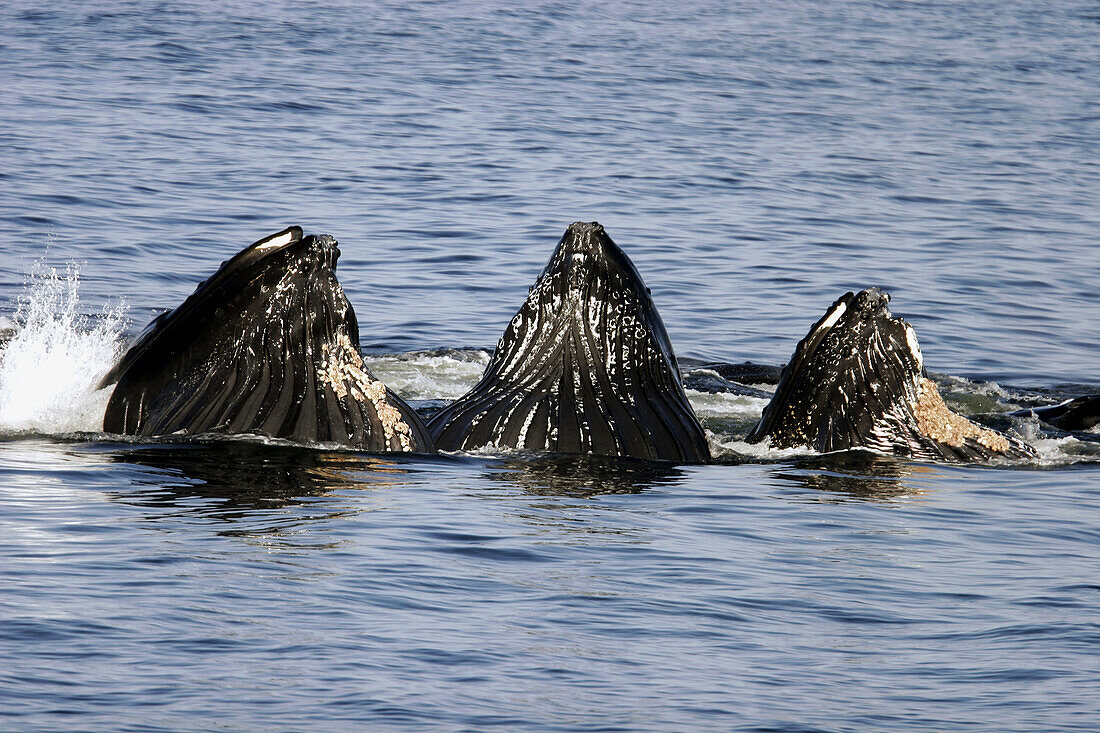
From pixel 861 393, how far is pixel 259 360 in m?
3.79

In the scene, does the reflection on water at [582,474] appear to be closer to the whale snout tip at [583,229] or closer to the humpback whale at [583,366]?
the humpback whale at [583,366]

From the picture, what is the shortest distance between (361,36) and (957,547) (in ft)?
132

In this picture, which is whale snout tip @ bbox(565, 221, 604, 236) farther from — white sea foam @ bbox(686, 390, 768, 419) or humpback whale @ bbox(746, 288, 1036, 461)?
white sea foam @ bbox(686, 390, 768, 419)

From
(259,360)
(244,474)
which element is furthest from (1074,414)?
(244,474)

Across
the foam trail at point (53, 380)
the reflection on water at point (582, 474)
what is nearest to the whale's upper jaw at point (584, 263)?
the reflection on water at point (582, 474)

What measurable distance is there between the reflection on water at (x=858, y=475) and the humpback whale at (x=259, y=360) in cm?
268

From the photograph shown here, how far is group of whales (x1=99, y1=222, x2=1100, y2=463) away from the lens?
9.18m

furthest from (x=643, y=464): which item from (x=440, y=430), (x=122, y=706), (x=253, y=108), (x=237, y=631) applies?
(x=253, y=108)

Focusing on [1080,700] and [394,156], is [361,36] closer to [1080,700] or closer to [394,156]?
[394,156]

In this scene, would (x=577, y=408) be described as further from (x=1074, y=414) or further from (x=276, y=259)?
(x=1074, y=414)

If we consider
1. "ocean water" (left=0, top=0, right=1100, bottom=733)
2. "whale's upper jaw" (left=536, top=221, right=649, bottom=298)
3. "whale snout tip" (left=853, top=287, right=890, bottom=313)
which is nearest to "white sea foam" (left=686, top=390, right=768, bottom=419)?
"ocean water" (left=0, top=0, right=1100, bottom=733)

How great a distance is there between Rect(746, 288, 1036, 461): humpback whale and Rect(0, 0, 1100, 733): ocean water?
213mm

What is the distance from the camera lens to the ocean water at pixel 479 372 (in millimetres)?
6430

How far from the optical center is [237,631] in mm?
6594
